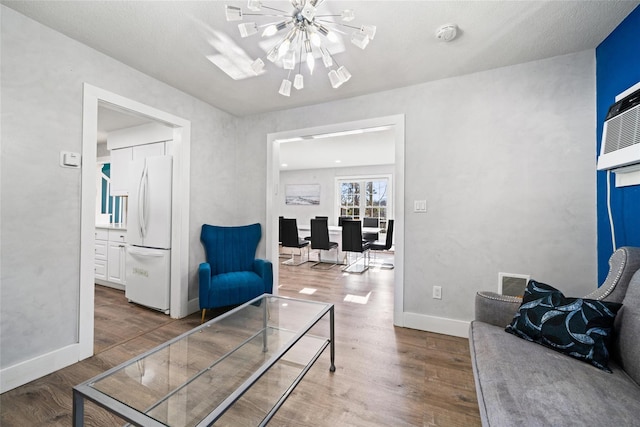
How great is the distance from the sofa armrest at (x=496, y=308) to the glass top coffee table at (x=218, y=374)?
933 millimetres

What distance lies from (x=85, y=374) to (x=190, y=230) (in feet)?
4.73

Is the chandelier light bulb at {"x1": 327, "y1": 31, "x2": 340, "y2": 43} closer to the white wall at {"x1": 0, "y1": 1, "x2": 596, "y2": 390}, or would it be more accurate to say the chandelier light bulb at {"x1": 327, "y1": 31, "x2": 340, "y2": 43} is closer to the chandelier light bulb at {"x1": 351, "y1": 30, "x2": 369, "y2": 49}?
the chandelier light bulb at {"x1": 351, "y1": 30, "x2": 369, "y2": 49}

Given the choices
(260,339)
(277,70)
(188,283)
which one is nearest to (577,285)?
(260,339)

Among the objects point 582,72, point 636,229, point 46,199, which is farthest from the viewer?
point 582,72

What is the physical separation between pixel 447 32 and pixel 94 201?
2839 millimetres

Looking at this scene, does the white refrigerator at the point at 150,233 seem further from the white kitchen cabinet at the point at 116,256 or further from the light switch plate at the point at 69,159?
the light switch plate at the point at 69,159

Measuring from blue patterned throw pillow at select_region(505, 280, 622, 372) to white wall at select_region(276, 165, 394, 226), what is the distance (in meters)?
6.62

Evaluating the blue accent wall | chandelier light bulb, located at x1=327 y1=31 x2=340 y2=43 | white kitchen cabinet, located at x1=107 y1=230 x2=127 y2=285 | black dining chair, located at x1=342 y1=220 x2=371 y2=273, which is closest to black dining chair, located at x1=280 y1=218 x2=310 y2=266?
black dining chair, located at x1=342 y1=220 x2=371 y2=273

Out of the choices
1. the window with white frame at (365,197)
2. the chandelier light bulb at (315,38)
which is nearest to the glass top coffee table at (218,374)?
the chandelier light bulb at (315,38)

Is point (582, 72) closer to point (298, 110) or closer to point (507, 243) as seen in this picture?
point (507, 243)

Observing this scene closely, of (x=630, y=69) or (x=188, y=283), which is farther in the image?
(x=188, y=283)

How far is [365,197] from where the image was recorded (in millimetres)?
8180

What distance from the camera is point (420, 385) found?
1741 millimetres

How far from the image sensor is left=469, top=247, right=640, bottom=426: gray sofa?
2.91 feet
